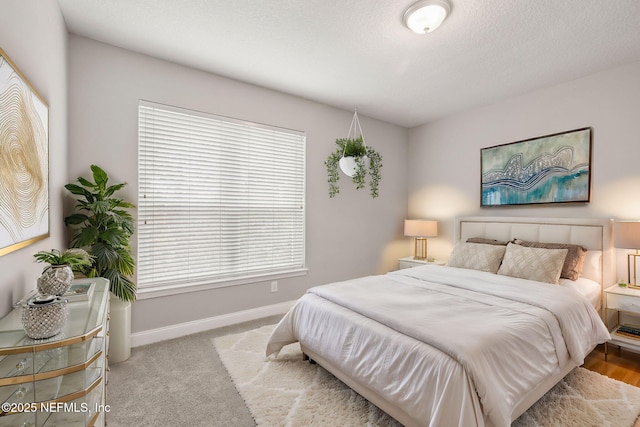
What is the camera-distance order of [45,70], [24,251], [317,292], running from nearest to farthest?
1. [24,251]
2. [45,70]
3. [317,292]

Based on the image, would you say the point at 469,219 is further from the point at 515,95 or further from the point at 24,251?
the point at 24,251

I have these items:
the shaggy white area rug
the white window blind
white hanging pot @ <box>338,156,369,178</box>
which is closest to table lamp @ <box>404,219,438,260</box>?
the white window blind

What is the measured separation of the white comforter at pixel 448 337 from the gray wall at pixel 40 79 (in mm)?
1692

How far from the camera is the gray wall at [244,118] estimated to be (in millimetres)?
2611

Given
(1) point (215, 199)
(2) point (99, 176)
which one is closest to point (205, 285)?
(1) point (215, 199)

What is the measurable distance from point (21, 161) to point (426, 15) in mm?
2543

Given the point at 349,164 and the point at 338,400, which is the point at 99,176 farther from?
the point at 338,400

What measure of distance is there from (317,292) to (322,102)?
2.60m

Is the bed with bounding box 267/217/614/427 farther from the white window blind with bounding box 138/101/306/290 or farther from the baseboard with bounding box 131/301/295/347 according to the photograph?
the white window blind with bounding box 138/101/306/290

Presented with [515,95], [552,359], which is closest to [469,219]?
[515,95]

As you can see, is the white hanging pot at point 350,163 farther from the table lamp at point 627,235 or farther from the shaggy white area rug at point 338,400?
the table lamp at point 627,235

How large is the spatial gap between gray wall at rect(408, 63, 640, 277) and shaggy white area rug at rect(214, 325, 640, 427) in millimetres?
1567

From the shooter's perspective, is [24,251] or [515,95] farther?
[515,95]

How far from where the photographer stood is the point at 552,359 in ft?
6.17
